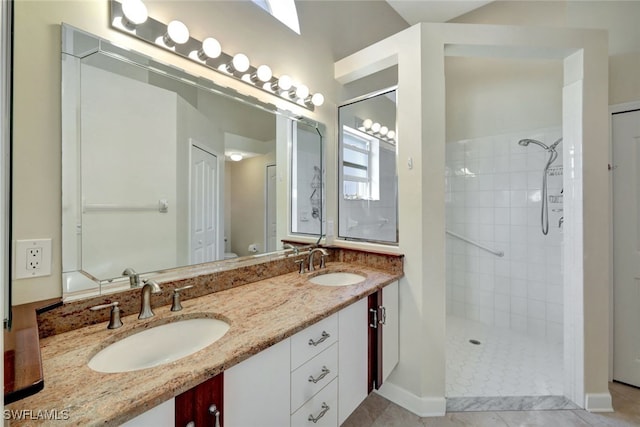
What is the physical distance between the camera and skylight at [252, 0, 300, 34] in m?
1.67

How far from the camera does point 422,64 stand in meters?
1.66

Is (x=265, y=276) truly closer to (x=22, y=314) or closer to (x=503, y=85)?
(x=22, y=314)

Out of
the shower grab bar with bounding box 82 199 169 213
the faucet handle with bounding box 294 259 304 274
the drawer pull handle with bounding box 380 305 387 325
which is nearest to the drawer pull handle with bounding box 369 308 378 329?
the drawer pull handle with bounding box 380 305 387 325

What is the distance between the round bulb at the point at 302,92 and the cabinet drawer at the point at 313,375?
1.48m

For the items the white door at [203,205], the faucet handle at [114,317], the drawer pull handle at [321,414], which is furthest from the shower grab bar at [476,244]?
the faucet handle at [114,317]

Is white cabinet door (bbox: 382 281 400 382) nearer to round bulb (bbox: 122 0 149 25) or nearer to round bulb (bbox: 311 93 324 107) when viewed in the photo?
round bulb (bbox: 311 93 324 107)

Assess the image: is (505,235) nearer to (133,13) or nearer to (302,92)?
(302,92)

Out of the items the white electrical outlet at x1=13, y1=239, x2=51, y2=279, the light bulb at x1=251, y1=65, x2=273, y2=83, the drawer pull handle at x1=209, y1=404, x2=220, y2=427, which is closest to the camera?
the drawer pull handle at x1=209, y1=404, x2=220, y2=427

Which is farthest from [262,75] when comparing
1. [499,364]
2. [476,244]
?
[499,364]

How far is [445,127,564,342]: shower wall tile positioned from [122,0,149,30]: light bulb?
2851 mm

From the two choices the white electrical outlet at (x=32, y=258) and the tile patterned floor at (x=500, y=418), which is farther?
the tile patterned floor at (x=500, y=418)

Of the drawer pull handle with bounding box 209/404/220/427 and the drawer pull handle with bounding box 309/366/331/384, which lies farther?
the drawer pull handle with bounding box 309/366/331/384

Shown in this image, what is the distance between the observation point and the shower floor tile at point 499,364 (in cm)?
188

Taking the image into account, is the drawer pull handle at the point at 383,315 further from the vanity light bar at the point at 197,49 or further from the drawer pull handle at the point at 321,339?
the vanity light bar at the point at 197,49
